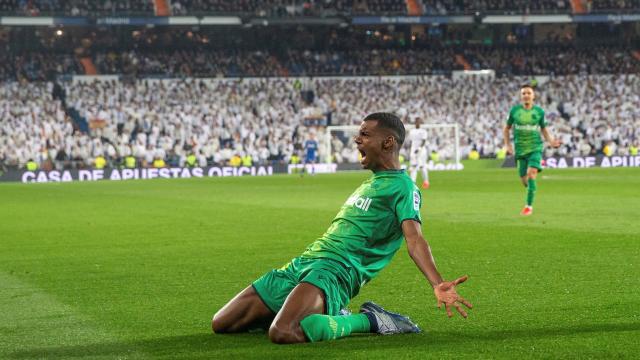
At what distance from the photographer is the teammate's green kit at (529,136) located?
21.4 m

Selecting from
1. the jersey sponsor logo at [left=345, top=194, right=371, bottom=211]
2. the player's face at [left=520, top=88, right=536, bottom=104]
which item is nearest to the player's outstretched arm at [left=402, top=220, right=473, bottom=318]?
the jersey sponsor logo at [left=345, top=194, right=371, bottom=211]

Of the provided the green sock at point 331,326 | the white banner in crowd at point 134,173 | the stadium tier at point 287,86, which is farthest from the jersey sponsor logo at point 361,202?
the stadium tier at point 287,86

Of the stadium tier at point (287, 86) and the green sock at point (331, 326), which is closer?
the green sock at point (331, 326)

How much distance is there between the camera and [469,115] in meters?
59.9

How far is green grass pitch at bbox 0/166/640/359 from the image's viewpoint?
7656mm

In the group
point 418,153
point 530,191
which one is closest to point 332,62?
point 418,153

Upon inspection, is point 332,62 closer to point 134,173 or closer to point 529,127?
point 134,173

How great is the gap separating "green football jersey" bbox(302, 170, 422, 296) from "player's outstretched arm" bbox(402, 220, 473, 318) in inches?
10.6

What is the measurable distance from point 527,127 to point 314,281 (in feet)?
47.7

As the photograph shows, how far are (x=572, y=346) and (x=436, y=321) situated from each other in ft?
5.01

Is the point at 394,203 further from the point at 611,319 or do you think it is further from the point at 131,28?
the point at 131,28

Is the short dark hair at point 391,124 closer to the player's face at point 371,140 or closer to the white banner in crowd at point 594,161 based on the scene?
the player's face at point 371,140

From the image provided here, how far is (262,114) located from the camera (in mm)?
57375

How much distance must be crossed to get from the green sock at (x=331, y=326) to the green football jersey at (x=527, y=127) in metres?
14.1
